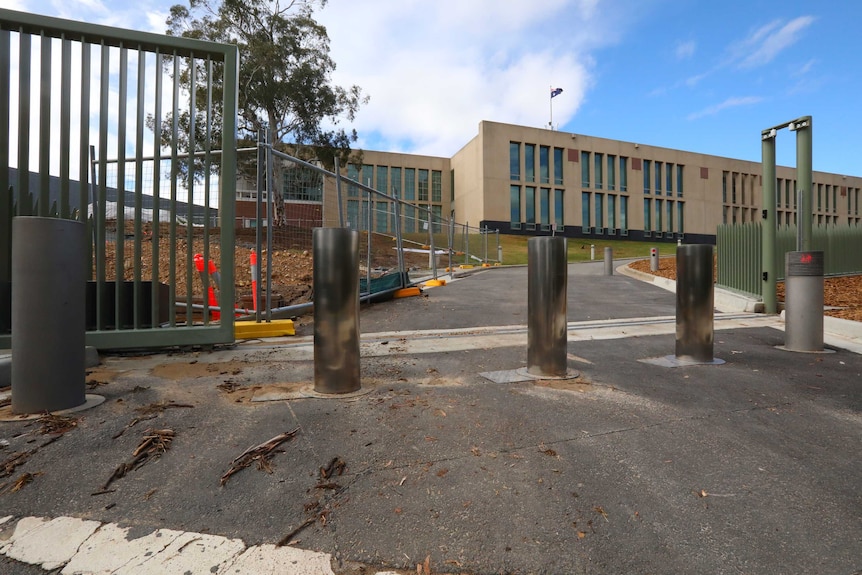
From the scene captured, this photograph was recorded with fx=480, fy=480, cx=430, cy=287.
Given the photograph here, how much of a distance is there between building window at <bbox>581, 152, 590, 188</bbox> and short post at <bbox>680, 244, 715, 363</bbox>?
51699mm

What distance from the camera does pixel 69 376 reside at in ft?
11.3

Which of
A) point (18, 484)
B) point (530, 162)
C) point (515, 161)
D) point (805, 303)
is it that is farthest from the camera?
point (530, 162)

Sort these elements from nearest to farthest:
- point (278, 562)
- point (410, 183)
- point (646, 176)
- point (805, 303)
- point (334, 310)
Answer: point (278, 562) < point (334, 310) < point (805, 303) < point (410, 183) < point (646, 176)

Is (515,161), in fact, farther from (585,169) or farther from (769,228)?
(769,228)

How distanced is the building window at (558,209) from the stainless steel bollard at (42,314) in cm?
5210

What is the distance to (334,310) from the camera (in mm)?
3832

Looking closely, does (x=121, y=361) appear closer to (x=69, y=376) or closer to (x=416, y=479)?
(x=69, y=376)

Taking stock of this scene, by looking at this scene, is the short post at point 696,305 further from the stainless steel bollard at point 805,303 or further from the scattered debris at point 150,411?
the scattered debris at point 150,411

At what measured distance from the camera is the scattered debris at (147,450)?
8.14 ft

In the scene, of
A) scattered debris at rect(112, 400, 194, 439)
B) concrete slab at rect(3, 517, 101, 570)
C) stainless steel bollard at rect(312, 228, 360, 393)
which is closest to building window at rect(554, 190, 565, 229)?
stainless steel bollard at rect(312, 228, 360, 393)

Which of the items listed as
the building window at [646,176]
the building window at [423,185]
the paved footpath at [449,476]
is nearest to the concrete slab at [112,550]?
the paved footpath at [449,476]

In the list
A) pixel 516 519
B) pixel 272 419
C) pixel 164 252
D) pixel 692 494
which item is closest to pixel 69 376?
pixel 272 419

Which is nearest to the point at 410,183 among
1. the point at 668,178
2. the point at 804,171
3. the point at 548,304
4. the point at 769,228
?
the point at 668,178

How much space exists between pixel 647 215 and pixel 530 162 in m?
16.8
